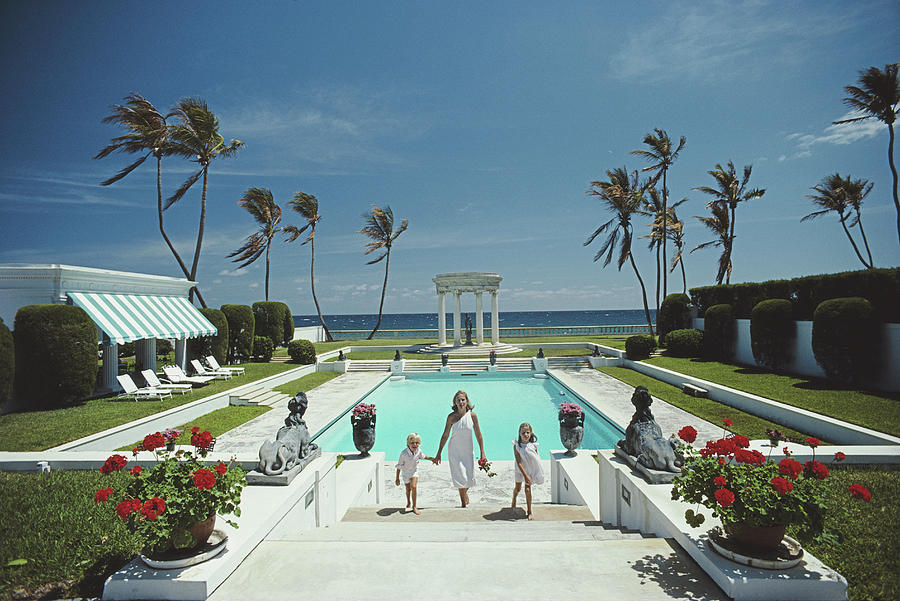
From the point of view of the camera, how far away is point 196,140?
23.7 meters

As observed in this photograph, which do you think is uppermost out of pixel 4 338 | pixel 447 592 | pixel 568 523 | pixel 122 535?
pixel 4 338

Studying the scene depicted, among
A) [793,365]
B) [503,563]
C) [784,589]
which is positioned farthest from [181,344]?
[793,365]

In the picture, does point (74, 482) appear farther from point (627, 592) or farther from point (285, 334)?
point (285, 334)

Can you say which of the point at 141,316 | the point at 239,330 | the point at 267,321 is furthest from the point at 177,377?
the point at 267,321

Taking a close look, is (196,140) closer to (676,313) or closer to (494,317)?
(494,317)

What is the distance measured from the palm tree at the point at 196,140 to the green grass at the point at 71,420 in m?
9.79

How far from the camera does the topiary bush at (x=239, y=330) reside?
23.7m

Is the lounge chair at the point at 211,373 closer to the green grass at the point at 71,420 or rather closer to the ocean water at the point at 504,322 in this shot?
the green grass at the point at 71,420

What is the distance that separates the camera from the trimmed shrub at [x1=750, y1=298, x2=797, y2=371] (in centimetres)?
1633

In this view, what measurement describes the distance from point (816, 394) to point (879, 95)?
614 inches

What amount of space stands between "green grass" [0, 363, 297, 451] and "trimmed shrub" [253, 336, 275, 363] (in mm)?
9575

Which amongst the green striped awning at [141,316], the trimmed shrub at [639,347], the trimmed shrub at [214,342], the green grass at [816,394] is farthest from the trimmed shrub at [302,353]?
the green grass at [816,394]

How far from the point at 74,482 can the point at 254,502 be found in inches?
157

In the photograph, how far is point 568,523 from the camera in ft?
18.5
